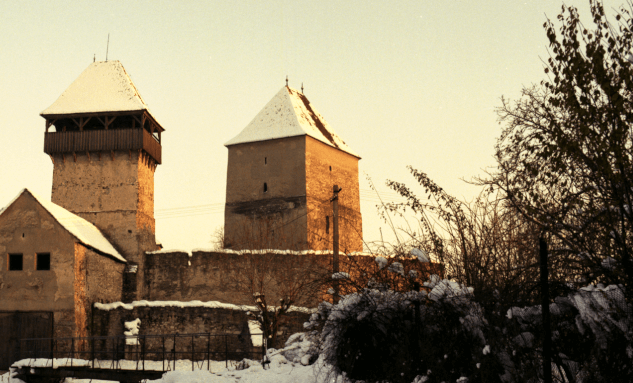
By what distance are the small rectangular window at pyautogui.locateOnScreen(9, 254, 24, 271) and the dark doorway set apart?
1.53 metres

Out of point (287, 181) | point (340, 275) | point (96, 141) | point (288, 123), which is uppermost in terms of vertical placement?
point (288, 123)

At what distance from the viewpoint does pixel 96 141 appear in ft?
85.2

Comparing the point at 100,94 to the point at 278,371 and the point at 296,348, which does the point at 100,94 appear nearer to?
the point at 296,348

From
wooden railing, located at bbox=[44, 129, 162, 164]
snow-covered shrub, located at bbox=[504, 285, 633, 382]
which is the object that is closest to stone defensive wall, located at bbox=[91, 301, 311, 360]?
wooden railing, located at bbox=[44, 129, 162, 164]

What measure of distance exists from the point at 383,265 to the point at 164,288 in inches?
692

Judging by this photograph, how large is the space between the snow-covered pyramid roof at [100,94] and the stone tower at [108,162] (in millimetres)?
41

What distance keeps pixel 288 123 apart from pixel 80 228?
1239 cm

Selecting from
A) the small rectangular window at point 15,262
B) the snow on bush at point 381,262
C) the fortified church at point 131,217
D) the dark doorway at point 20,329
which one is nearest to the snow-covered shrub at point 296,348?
the snow on bush at point 381,262

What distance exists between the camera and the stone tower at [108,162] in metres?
25.3

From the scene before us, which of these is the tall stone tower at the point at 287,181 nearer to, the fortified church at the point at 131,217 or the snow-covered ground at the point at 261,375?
the fortified church at the point at 131,217

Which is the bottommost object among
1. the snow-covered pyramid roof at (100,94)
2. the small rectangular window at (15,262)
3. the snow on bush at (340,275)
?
the snow on bush at (340,275)

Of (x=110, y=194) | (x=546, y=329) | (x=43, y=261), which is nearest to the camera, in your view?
(x=546, y=329)

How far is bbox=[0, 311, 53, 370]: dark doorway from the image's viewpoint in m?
20.7

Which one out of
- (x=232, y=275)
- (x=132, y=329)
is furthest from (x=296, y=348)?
(x=232, y=275)
